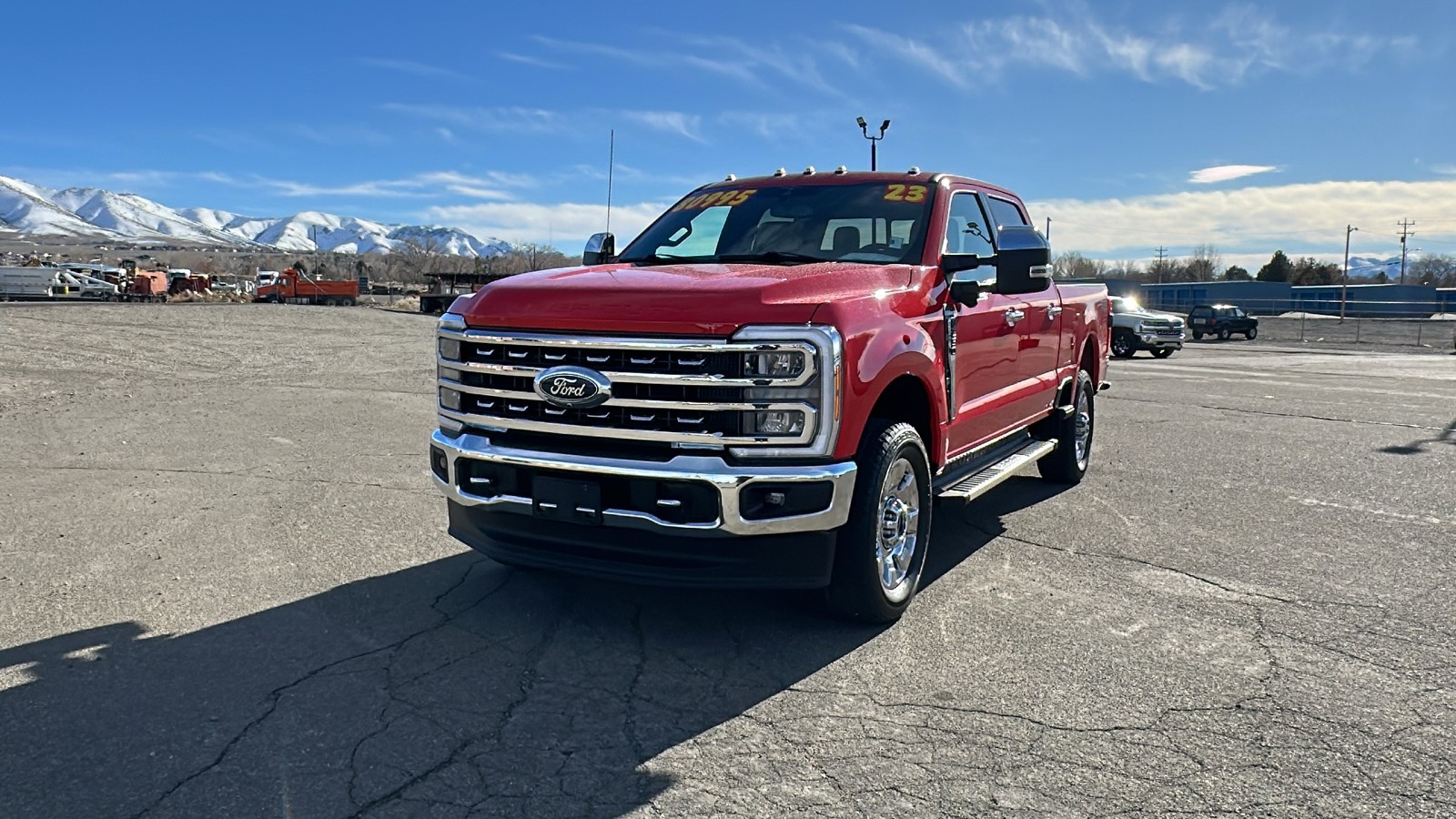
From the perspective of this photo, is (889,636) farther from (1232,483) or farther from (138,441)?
(138,441)

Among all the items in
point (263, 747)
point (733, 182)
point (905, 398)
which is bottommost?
point (263, 747)

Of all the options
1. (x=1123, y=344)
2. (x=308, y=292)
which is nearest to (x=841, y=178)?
(x=1123, y=344)

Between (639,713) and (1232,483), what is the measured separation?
599cm

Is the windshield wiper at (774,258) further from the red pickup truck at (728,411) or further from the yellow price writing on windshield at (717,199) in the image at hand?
the yellow price writing on windshield at (717,199)

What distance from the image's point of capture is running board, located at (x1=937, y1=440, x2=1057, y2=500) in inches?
195

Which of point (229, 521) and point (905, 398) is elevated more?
point (905, 398)

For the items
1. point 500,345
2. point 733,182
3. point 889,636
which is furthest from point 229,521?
point 889,636

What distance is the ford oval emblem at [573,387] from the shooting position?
3994mm

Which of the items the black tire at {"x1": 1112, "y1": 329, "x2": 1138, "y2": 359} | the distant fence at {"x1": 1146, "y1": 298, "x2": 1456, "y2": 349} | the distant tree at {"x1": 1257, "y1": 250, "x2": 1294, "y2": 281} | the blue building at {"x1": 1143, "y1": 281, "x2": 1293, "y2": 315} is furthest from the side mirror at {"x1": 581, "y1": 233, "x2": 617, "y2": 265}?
the distant tree at {"x1": 1257, "y1": 250, "x2": 1294, "y2": 281}

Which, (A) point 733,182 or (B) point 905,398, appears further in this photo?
(A) point 733,182

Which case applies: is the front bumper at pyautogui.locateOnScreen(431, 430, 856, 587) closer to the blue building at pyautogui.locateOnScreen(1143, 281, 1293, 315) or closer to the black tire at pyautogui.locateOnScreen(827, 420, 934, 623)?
the black tire at pyautogui.locateOnScreen(827, 420, 934, 623)

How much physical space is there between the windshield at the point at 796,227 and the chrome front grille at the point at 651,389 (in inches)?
53.1

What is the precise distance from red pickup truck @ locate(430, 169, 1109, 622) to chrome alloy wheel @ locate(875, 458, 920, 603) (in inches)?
0.5

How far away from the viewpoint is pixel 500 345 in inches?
169
